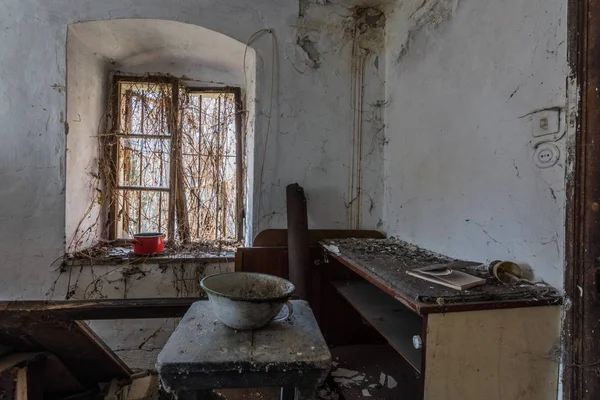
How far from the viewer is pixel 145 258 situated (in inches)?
81.6

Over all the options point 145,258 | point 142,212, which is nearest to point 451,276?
point 145,258

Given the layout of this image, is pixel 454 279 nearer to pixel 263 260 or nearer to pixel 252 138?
pixel 263 260

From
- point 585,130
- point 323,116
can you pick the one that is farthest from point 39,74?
point 585,130

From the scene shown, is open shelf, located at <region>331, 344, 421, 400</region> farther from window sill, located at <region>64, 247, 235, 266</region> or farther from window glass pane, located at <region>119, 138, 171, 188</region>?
window glass pane, located at <region>119, 138, 171, 188</region>

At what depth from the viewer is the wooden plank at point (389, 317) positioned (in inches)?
45.6

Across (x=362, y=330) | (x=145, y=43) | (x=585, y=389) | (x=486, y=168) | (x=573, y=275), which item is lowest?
(x=362, y=330)

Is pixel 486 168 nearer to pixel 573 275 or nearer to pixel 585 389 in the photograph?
pixel 573 275

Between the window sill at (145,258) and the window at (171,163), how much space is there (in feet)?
1.13

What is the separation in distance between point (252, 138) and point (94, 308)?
129cm

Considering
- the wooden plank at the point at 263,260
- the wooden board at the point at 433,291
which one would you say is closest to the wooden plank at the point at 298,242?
the wooden plank at the point at 263,260

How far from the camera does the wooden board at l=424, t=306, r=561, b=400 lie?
0.96 m

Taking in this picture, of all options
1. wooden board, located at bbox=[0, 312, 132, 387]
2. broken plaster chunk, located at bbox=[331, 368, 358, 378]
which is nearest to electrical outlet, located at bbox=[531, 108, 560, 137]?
broken plaster chunk, located at bbox=[331, 368, 358, 378]

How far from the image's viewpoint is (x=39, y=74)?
76.5 inches

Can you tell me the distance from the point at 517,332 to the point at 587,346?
0.19 metres
